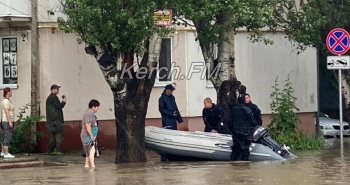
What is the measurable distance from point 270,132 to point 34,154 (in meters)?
6.53

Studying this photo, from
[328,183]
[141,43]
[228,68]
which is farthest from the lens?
[228,68]

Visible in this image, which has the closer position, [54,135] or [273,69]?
[54,135]

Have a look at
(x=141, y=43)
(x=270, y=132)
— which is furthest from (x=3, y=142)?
(x=270, y=132)

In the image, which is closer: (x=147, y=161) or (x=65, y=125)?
(x=147, y=161)

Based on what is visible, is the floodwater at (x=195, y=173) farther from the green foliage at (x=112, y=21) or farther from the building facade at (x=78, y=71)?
the building facade at (x=78, y=71)

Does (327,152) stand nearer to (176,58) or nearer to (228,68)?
(228,68)

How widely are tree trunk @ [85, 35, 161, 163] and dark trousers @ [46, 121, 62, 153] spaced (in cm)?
330

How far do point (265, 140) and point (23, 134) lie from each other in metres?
6.62

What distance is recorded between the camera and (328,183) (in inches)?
666

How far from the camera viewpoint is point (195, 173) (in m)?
19.0

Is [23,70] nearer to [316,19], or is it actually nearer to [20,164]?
[20,164]

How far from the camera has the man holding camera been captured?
25.0 meters

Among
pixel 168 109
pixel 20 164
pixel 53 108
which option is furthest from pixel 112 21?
pixel 53 108

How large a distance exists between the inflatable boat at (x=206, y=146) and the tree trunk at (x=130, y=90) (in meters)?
0.66
